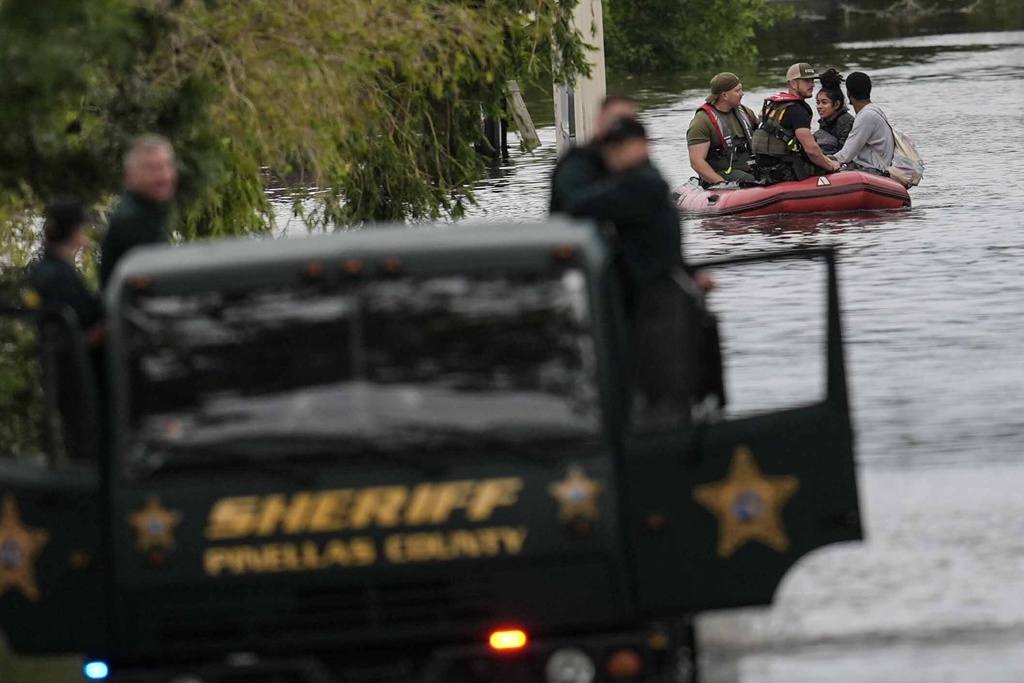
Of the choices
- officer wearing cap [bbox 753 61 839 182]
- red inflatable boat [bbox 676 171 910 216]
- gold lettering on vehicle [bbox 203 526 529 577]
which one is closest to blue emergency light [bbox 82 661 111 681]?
gold lettering on vehicle [bbox 203 526 529 577]

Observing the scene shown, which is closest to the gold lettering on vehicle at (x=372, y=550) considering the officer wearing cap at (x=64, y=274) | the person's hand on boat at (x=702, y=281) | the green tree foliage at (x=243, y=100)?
the person's hand on boat at (x=702, y=281)

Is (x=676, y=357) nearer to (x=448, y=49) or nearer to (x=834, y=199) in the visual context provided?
(x=448, y=49)

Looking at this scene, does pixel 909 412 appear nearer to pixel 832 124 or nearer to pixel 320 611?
pixel 320 611

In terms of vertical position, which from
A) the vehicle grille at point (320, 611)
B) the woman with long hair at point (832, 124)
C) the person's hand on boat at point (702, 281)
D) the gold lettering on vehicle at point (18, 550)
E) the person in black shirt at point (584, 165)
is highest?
the person in black shirt at point (584, 165)

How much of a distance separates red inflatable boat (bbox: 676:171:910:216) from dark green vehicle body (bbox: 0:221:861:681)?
1894 cm

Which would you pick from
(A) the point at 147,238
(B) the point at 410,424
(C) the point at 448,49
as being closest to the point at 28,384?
(A) the point at 147,238

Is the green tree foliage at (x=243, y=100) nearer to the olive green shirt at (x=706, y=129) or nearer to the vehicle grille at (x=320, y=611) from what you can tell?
the olive green shirt at (x=706, y=129)

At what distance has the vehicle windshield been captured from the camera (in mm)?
7098

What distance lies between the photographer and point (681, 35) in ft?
262

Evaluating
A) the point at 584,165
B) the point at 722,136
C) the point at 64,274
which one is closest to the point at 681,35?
the point at 722,136

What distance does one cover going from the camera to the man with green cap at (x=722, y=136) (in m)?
25.5

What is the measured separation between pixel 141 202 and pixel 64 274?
389 mm

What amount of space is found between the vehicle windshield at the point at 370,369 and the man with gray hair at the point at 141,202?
1553 millimetres

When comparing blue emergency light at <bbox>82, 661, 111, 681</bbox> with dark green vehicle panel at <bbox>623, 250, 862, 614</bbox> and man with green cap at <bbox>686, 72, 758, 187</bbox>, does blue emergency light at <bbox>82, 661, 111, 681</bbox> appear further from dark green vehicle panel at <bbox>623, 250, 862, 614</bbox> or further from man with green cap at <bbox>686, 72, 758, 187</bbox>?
man with green cap at <bbox>686, 72, 758, 187</bbox>
